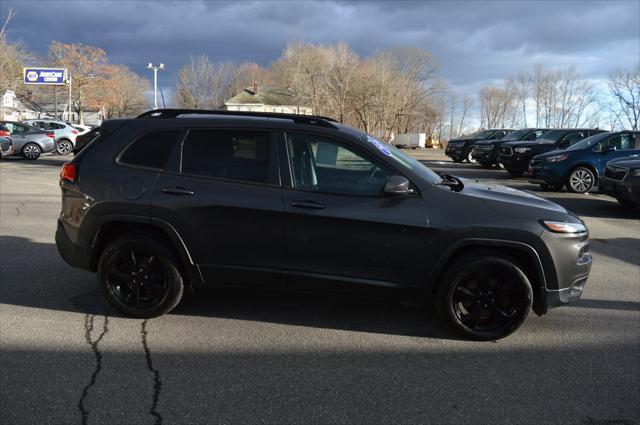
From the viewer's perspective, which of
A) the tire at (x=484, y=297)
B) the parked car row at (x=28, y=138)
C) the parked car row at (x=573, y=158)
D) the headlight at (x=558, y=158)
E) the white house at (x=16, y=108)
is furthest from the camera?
the white house at (x=16, y=108)

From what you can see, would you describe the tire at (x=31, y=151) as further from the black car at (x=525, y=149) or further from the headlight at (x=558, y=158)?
the headlight at (x=558, y=158)

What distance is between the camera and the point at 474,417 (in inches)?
117

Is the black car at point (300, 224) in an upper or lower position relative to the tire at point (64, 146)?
lower

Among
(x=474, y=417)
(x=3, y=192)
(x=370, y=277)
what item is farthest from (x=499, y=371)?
(x=3, y=192)

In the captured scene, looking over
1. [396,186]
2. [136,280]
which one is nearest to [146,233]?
[136,280]

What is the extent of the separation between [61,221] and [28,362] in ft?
4.61

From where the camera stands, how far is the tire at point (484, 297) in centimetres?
390

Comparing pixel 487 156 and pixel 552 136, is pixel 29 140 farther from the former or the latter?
pixel 552 136

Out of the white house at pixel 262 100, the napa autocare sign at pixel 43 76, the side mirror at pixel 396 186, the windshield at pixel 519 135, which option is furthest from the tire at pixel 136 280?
the white house at pixel 262 100

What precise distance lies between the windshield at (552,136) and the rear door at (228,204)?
16.5 metres

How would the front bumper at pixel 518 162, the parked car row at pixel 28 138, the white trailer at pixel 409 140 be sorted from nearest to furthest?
the front bumper at pixel 518 162
the parked car row at pixel 28 138
the white trailer at pixel 409 140

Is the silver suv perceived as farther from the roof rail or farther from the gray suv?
the roof rail

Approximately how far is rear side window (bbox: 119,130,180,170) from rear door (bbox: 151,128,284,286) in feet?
0.42

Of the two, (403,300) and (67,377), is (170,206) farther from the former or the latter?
(403,300)
